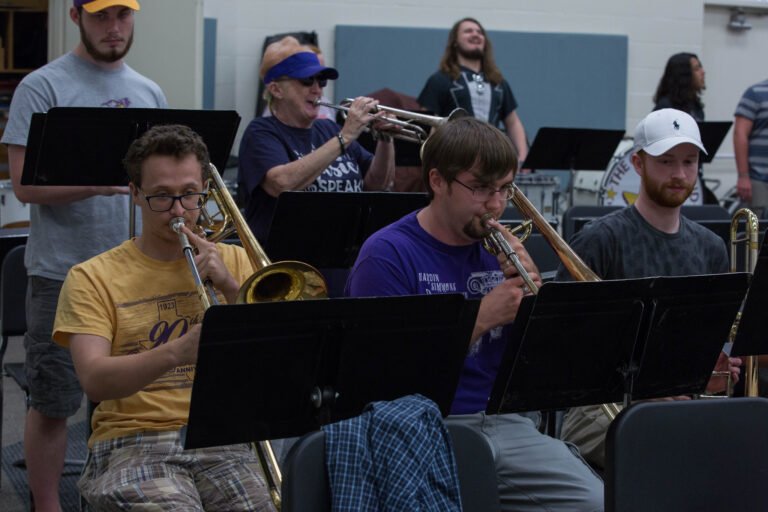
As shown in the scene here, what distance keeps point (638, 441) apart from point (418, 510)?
0.55 metres

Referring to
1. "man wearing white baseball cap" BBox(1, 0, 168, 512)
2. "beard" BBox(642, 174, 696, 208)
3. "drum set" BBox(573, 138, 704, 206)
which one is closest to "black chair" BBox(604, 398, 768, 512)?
"beard" BBox(642, 174, 696, 208)

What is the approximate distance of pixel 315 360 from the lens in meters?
2.42

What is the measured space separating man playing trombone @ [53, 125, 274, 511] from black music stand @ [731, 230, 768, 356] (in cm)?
135

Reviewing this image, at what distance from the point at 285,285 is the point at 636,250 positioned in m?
1.14

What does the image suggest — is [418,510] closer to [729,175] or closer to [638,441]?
[638,441]

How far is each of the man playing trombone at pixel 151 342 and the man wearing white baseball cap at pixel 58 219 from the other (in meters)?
0.79

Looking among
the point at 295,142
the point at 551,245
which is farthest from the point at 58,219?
the point at 551,245

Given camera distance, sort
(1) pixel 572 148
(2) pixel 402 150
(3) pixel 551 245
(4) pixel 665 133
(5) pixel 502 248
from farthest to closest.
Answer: (1) pixel 572 148 → (2) pixel 402 150 → (4) pixel 665 133 → (3) pixel 551 245 → (5) pixel 502 248

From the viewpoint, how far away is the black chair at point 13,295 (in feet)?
13.6

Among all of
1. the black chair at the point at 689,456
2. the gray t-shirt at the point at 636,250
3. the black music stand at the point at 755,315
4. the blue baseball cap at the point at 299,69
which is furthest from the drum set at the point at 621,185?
the black chair at the point at 689,456

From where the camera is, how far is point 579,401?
274 centimetres

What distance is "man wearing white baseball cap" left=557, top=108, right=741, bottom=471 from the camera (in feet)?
11.2

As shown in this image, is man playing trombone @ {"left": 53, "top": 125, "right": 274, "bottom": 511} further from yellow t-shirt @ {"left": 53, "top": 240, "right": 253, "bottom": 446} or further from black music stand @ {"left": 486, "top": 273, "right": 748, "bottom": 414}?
black music stand @ {"left": 486, "top": 273, "right": 748, "bottom": 414}

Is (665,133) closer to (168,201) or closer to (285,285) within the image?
(285,285)
